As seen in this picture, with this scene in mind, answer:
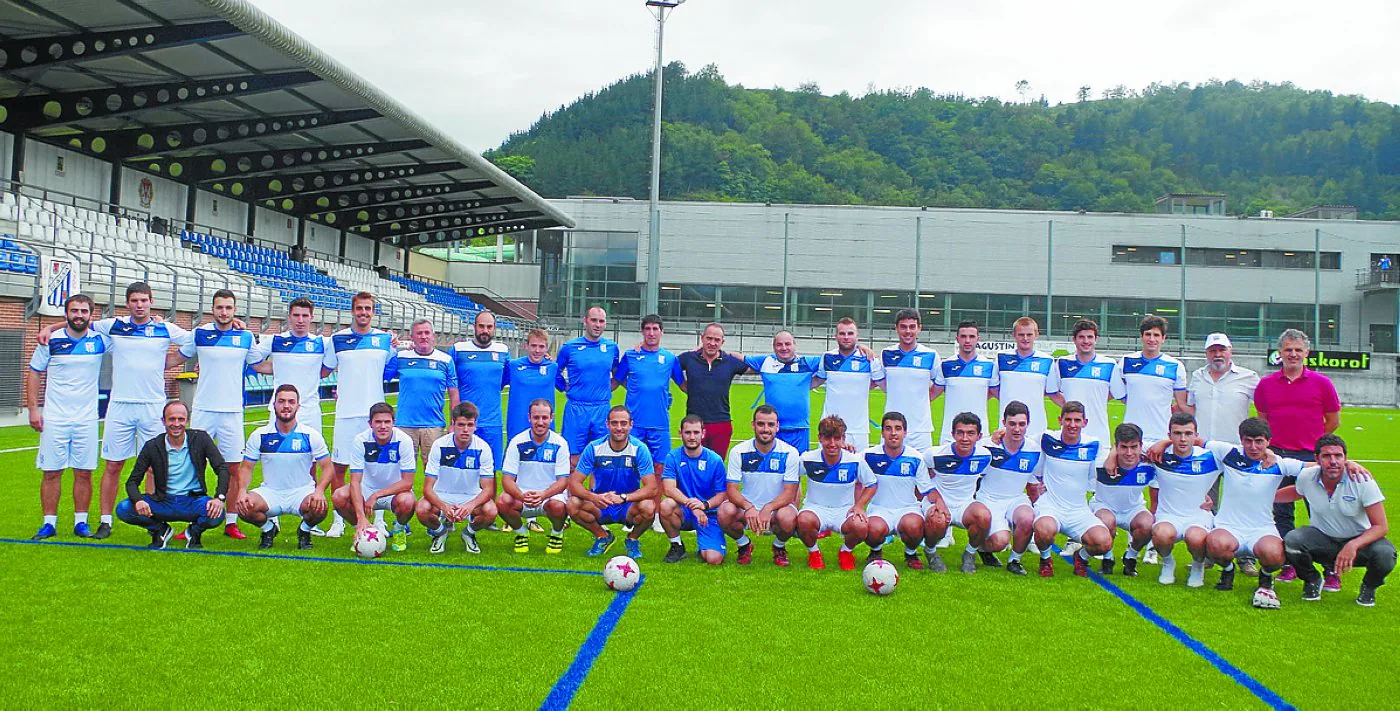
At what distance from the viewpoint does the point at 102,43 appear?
52.0 ft

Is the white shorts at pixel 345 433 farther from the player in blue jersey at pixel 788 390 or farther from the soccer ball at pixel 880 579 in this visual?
the soccer ball at pixel 880 579

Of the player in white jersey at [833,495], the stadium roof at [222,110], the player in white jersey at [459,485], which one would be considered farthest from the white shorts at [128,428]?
the stadium roof at [222,110]

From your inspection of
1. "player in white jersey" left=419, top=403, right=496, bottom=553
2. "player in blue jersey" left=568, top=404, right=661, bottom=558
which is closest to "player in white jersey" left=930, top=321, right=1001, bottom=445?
"player in blue jersey" left=568, top=404, right=661, bottom=558

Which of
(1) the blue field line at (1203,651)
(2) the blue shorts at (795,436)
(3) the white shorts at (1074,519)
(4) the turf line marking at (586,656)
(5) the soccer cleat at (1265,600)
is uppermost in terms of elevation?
(2) the blue shorts at (795,436)

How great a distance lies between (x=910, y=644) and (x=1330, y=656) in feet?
6.81

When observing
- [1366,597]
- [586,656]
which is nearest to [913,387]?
[1366,597]

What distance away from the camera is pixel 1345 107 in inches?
2975

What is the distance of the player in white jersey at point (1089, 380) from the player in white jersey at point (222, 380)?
250 inches

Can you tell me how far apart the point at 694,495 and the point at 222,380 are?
145 inches

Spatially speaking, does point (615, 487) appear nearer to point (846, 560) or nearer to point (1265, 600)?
point (846, 560)

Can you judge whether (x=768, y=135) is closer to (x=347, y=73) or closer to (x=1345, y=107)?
(x=1345, y=107)

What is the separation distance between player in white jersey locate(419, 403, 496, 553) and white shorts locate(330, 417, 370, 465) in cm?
90

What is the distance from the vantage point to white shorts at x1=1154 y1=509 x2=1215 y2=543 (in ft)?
20.2

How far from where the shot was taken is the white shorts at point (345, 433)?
7.41 m
